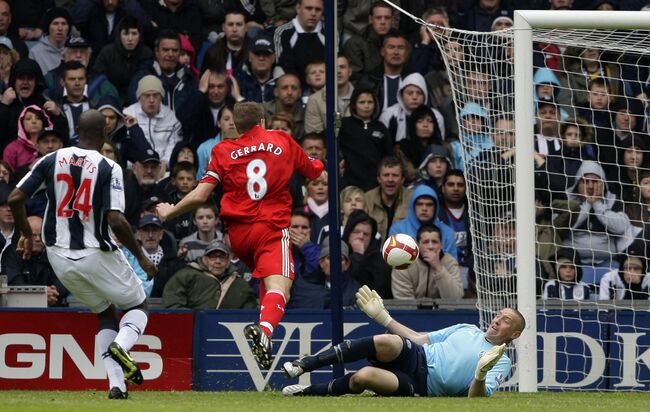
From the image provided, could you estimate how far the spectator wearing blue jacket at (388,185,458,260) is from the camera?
14.8 m

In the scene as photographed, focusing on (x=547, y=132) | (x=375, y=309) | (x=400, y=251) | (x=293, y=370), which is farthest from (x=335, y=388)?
(x=547, y=132)

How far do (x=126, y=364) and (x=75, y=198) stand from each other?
134 cm

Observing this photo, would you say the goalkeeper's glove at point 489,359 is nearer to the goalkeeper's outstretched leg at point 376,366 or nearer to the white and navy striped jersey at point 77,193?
the goalkeeper's outstretched leg at point 376,366

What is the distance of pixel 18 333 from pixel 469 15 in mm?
7556

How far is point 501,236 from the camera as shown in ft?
42.8

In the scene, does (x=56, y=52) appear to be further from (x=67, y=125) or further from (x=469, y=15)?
(x=469, y=15)

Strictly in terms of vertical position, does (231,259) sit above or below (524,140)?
below

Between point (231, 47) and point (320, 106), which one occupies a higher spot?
point (231, 47)

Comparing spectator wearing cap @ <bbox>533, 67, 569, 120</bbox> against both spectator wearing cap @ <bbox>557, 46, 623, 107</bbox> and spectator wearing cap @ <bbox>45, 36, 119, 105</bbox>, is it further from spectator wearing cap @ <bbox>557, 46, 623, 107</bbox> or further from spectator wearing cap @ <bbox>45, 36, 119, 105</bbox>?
spectator wearing cap @ <bbox>45, 36, 119, 105</bbox>

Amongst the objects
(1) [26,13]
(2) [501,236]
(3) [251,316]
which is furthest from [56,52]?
(2) [501,236]

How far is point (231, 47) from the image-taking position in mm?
16562

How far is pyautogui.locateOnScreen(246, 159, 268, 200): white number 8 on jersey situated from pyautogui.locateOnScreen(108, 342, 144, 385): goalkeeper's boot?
70.9 inches

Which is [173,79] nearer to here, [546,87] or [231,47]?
[231,47]

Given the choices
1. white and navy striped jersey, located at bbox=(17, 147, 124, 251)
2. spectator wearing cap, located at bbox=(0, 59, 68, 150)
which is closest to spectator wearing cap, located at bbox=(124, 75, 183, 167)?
spectator wearing cap, located at bbox=(0, 59, 68, 150)
